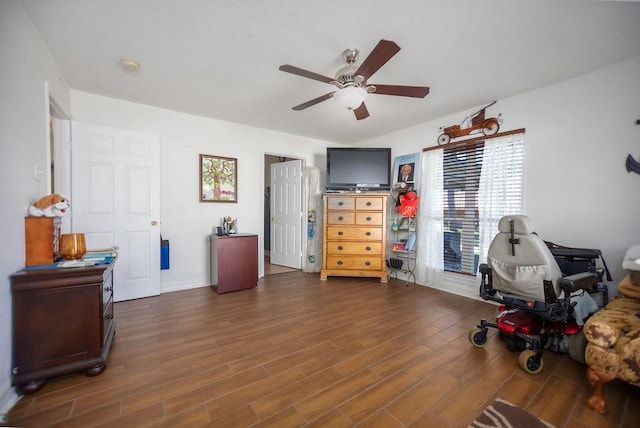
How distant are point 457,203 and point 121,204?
443 cm

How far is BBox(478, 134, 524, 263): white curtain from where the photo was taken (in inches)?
116

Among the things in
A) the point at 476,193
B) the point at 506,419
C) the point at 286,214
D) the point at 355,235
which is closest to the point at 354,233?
the point at 355,235

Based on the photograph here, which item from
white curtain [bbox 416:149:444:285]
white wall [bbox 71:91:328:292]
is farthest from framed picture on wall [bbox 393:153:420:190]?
white wall [bbox 71:91:328:292]

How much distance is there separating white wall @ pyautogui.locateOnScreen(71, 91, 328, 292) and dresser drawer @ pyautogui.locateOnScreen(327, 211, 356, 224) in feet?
3.93

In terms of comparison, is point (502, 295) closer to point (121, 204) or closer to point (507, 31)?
point (507, 31)

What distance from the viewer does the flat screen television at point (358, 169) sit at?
4.23 m

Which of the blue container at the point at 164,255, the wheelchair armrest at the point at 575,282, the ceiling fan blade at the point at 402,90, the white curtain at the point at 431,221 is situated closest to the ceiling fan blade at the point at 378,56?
the ceiling fan blade at the point at 402,90

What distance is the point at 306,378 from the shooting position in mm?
1695

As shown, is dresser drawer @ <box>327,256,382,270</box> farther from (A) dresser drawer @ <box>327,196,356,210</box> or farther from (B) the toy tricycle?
(B) the toy tricycle

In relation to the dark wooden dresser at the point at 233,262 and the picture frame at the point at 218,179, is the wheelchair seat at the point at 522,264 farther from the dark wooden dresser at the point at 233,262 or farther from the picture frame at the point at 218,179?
the picture frame at the point at 218,179

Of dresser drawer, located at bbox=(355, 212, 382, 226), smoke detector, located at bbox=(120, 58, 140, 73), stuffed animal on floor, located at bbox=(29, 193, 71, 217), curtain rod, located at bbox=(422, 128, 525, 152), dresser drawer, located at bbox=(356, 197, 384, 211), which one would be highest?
smoke detector, located at bbox=(120, 58, 140, 73)

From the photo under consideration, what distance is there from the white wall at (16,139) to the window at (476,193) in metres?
4.29

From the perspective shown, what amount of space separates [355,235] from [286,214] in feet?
5.11

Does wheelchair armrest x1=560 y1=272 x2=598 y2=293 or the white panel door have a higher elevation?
the white panel door
